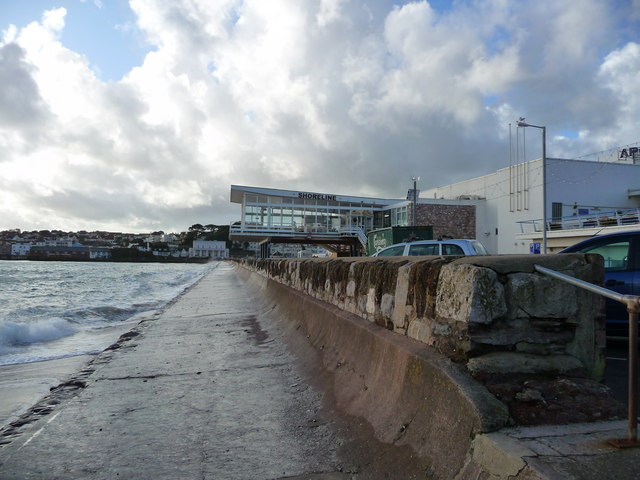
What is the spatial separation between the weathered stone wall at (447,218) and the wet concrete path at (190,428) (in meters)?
49.7

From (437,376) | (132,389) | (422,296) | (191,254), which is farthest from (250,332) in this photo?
(191,254)

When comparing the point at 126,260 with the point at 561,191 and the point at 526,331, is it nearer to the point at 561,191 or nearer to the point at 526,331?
the point at 561,191

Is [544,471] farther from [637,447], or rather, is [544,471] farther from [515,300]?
[515,300]

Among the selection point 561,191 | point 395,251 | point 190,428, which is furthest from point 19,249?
point 190,428

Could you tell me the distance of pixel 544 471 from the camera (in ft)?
6.56

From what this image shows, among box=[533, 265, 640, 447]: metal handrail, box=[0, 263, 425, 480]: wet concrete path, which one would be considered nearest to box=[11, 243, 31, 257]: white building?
box=[0, 263, 425, 480]: wet concrete path

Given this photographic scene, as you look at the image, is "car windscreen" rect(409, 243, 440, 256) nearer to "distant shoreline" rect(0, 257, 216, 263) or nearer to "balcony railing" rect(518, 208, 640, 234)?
"balcony railing" rect(518, 208, 640, 234)

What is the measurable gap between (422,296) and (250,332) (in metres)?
5.87

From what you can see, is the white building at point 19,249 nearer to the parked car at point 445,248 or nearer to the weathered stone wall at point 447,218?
the weathered stone wall at point 447,218

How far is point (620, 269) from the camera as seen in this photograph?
7.17 metres

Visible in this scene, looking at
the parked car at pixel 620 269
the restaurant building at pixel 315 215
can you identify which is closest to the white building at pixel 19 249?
the restaurant building at pixel 315 215

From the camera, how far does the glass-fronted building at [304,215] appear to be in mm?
57969

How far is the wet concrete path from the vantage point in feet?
10.6

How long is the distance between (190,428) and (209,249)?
185 m
